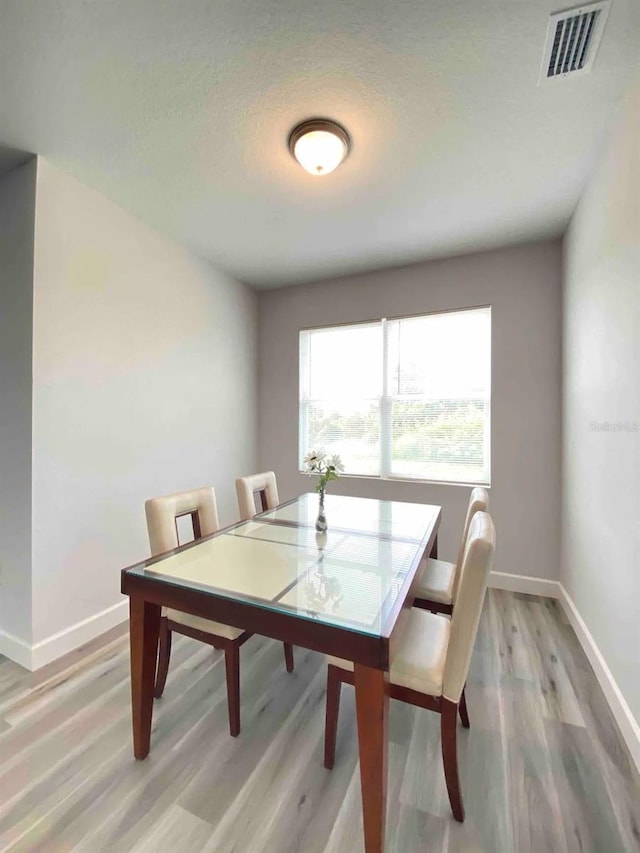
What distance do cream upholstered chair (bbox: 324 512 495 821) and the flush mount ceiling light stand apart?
1.77 m

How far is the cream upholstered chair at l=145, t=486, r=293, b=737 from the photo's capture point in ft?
5.02

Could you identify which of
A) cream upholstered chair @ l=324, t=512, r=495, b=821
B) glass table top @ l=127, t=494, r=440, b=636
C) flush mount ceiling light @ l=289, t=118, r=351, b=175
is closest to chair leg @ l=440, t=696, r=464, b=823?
cream upholstered chair @ l=324, t=512, r=495, b=821

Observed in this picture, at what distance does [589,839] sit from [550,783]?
184mm

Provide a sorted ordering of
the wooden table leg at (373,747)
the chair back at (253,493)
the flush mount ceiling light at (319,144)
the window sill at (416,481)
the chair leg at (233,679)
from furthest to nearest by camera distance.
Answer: the window sill at (416,481) → the chair back at (253,493) → the flush mount ceiling light at (319,144) → the chair leg at (233,679) → the wooden table leg at (373,747)

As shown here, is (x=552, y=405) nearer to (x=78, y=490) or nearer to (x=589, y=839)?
(x=589, y=839)

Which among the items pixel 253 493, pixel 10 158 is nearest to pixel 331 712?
pixel 253 493

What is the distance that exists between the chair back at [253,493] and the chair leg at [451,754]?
4.42ft

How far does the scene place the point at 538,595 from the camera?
2805mm

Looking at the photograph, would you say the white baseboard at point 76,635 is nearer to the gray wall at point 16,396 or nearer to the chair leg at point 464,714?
the gray wall at point 16,396

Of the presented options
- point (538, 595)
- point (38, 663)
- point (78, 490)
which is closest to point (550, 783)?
point (538, 595)

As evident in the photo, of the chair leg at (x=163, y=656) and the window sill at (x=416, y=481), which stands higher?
the window sill at (x=416, y=481)

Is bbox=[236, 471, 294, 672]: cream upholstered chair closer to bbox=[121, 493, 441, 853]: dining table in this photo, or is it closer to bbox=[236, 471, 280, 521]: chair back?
bbox=[236, 471, 280, 521]: chair back

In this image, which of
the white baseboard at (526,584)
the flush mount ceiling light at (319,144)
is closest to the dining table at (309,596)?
the white baseboard at (526,584)

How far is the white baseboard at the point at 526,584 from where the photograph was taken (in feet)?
9.12
